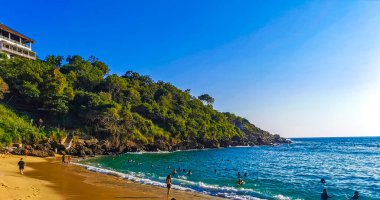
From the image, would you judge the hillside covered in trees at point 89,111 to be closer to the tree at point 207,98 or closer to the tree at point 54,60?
the tree at point 54,60

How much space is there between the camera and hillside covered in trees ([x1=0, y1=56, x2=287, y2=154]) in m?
61.8

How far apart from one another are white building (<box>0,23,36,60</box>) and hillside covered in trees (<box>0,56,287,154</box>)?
23.5 ft

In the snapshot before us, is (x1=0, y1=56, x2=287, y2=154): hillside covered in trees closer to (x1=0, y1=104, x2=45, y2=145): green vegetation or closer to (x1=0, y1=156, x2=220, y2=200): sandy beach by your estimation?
(x1=0, y1=104, x2=45, y2=145): green vegetation

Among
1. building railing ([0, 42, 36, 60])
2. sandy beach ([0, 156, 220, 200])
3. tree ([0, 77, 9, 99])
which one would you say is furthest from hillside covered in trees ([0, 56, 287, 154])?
sandy beach ([0, 156, 220, 200])

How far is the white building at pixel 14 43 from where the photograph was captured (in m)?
79.6

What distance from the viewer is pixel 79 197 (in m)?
21.5

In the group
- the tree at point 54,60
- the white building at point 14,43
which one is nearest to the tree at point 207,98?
the tree at point 54,60

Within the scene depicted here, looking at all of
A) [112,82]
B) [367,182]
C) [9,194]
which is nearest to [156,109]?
[112,82]

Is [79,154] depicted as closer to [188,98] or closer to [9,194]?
[9,194]

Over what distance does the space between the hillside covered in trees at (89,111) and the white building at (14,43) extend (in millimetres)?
7158

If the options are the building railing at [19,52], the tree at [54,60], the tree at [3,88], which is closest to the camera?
the tree at [3,88]

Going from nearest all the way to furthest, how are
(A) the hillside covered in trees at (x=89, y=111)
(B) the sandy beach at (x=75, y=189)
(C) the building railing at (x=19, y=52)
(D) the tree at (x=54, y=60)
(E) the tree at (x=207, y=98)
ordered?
(B) the sandy beach at (x=75, y=189) → (A) the hillside covered in trees at (x=89, y=111) → (C) the building railing at (x=19, y=52) → (D) the tree at (x=54, y=60) → (E) the tree at (x=207, y=98)

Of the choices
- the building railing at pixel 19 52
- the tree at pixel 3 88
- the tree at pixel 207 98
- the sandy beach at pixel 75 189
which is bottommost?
the sandy beach at pixel 75 189

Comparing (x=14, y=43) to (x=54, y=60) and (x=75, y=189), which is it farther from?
(x=75, y=189)
